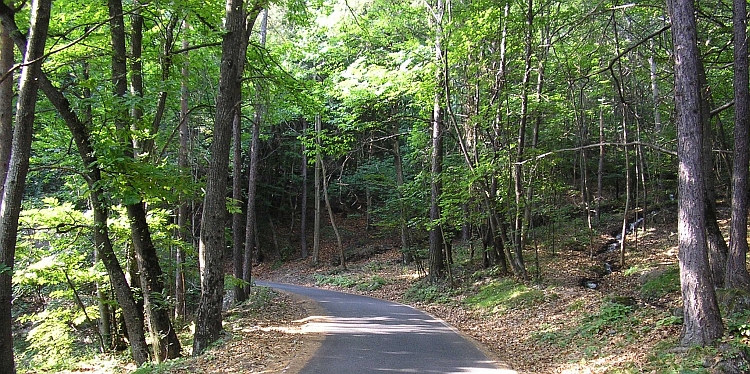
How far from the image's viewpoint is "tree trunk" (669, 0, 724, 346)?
6676mm

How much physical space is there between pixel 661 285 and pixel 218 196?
11204mm

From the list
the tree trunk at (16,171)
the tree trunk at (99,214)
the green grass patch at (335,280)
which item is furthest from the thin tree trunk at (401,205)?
the tree trunk at (16,171)

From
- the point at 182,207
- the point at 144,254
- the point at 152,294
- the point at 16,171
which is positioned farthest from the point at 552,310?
the point at 16,171

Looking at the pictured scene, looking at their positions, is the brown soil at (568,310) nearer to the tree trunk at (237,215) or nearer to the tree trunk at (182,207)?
the tree trunk at (237,215)

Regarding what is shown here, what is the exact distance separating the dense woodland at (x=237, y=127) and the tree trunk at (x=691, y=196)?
0.02 meters

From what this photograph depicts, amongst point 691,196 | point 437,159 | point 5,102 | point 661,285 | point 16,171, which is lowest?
point 661,285

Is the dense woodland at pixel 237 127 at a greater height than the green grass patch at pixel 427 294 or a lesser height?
greater

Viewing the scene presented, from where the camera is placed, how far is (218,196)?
29.5 feet

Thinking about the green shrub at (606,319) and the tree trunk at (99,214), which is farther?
the green shrub at (606,319)

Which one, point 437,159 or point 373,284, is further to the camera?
point 373,284

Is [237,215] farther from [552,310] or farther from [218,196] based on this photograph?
[552,310]

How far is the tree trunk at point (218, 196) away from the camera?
28.9ft

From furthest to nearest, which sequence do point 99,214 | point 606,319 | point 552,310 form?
point 552,310
point 99,214
point 606,319

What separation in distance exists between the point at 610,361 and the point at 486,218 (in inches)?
368
